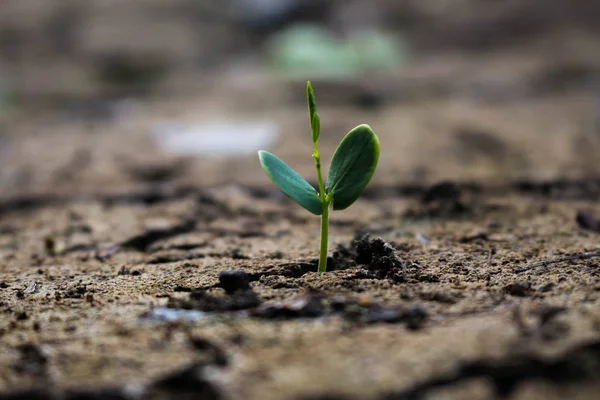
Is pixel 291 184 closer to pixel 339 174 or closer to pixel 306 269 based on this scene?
pixel 339 174

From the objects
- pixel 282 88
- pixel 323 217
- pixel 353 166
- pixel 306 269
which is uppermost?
pixel 282 88

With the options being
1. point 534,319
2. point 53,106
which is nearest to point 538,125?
point 534,319

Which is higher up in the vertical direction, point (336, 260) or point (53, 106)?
point (53, 106)

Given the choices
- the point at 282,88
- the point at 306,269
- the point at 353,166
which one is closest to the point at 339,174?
the point at 353,166

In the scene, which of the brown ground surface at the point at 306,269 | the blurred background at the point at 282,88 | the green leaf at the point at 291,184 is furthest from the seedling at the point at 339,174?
the blurred background at the point at 282,88

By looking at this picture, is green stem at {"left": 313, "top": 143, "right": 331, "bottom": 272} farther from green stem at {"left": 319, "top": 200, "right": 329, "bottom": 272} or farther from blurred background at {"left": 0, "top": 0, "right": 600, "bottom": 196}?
blurred background at {"left": 0, "top": 0, "right": 600, "bottom": 196}

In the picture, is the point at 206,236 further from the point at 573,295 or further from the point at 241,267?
the point at 573,295
